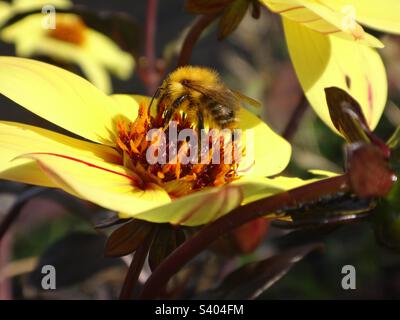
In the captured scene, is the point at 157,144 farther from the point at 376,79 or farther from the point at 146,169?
the point at 376,79

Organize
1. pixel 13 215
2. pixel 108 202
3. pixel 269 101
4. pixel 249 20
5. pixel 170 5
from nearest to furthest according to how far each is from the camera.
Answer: pixel 108 202 → pixel 13 215 → pixel 269 101 → pixel 249 20 → pixel 170 5

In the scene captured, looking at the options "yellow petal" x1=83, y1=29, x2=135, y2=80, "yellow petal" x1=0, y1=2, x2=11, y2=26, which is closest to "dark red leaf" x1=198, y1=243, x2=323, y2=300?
"yellow petal" x1=0, y1=2, x2=11, y2=26

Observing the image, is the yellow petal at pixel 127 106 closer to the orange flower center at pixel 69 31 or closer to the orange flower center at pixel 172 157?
the orange flower center at pixel 172 157

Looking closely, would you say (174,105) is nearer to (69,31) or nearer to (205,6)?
(205,6)

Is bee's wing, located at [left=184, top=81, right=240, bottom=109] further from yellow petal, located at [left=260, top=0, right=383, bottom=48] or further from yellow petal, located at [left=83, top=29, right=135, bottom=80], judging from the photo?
yellow petal, located at [left=83, top=29, right=135, bottom=80]

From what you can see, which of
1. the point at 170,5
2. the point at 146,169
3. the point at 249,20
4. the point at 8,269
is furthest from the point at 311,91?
the point at 170,5

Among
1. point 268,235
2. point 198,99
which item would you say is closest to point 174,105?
point 198,99
